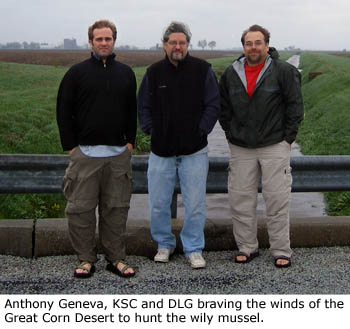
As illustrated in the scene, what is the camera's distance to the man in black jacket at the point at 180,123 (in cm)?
446

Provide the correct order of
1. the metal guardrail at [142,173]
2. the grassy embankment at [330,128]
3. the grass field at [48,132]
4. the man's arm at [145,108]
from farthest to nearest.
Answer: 1. the grassy embankment at [330,128]
2. the grass field at [48,132]
3. the metal guardrail at [142,173]
4. the man's arm at [145,108]

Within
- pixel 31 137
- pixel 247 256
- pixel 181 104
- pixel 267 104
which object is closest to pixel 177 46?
pixel 181 104

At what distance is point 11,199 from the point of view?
23.8 ft

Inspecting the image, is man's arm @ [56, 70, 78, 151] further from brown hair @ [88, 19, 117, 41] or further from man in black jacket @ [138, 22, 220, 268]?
man in black jacket @ [138, 22, 220, 268]

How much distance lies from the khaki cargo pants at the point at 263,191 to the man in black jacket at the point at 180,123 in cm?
31

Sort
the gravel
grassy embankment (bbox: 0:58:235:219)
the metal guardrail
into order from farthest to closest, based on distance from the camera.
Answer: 1. grassy embankment (bbox: 0:58:235:219)
2. the metal guardrail
3. the gravel

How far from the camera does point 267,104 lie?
14.9 ft

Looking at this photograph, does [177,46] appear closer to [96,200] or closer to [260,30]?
[260,30]

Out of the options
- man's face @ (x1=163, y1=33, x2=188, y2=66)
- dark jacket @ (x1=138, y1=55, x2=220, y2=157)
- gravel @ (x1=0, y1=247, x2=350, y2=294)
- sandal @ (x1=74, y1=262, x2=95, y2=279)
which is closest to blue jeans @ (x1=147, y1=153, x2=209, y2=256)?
dark jacket @ (x1=138, y1=55, x2=220, y2=157)

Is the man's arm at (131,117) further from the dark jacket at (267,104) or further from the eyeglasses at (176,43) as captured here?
the dark jacket at (267,104)

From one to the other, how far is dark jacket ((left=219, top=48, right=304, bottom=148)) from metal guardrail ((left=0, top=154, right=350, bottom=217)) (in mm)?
596

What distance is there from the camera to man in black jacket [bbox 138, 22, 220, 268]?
176 inches

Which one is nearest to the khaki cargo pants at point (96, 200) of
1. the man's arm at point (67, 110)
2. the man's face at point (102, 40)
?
the man's arm at point (67, 110)
